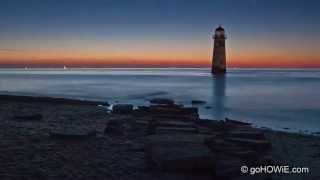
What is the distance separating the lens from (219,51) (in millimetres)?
87500

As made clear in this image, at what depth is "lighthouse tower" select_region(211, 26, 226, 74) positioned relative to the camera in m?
85.4

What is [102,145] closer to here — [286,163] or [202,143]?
[202,143]

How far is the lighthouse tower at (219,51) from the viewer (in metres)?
85.4

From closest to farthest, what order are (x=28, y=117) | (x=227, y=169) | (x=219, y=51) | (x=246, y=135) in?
(x=227, y=169) < (x=246, y=135) < (x=28, y=117) < (x=219, y=51)

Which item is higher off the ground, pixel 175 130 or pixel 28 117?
pixel 175 130

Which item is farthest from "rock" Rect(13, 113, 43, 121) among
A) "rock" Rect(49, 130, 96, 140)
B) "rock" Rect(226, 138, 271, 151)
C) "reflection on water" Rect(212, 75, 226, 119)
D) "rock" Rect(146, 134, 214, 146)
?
"reflection on water" Rect(212, 75, 226, 119)

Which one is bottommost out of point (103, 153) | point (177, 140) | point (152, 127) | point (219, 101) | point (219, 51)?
point (219, 101)

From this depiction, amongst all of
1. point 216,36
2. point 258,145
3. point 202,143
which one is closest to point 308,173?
point 258,145

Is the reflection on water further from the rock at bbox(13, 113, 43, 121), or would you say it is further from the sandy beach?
the sandy beach

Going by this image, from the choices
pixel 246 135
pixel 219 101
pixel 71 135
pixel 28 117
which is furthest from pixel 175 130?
pixel 219 101

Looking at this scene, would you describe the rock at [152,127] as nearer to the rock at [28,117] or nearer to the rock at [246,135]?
the rock at [246,135]

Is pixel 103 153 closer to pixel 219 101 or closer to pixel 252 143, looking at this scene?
pixel 252 143

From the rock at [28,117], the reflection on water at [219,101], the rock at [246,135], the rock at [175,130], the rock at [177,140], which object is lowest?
the reflection on water at [219,101]

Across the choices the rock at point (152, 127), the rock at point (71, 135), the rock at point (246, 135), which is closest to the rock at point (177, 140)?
the rock at point (246, 135)
